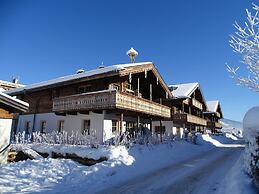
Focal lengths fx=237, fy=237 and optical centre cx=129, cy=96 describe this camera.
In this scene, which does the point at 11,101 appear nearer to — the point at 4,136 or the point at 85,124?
the point at 4,136

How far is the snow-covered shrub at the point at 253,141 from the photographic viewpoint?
254 inches

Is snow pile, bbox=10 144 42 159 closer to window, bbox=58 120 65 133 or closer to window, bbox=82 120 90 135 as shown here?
window, bbox=82 120 90 135

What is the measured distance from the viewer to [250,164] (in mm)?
6953

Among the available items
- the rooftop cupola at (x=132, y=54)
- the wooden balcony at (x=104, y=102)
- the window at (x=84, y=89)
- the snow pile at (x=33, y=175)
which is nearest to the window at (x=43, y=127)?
the wooden balcony at (x=104, y=102)

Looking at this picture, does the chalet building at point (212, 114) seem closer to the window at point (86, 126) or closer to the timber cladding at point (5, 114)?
the window at point (86, 126)

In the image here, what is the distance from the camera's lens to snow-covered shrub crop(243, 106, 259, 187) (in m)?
6.45

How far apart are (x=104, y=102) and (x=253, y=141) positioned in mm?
12287

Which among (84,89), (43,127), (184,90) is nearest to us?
(84,89)

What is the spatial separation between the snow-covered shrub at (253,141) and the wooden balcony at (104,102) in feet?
36.0

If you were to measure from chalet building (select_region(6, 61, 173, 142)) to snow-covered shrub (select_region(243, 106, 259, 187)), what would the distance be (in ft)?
36.0

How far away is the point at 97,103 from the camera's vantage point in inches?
715

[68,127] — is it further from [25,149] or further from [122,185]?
[122,185]

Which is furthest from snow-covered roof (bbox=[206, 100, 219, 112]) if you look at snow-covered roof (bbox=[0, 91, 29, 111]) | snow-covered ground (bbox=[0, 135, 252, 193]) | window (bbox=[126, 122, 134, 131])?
snow-covered roof (bbox=[0, 91, 29, 111])

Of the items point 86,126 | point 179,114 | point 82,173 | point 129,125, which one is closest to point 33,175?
point 82,173
